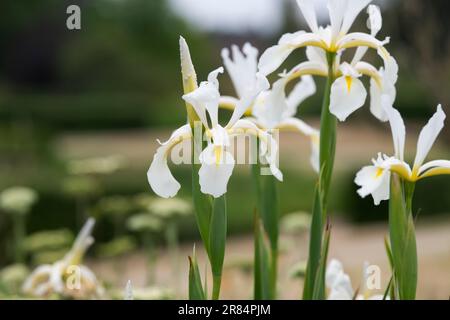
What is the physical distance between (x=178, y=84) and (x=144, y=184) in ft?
84.9

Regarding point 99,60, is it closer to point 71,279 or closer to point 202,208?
point 71,279

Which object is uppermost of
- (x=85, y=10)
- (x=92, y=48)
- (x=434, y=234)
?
(x=85, y=10)

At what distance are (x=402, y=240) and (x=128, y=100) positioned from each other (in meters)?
30.7

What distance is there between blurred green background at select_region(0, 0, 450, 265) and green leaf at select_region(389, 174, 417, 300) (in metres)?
2.02

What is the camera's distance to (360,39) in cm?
201

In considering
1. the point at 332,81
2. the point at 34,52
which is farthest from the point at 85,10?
the point at 332,81

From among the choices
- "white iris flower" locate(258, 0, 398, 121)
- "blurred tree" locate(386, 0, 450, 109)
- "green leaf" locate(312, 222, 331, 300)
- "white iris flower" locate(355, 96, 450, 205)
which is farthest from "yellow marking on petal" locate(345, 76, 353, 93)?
"blurred tree" locate(386, 0, 450, 109)

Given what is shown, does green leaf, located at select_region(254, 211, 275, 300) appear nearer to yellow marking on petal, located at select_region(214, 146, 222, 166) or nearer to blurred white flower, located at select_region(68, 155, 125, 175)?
yellow marking on petal, located at select_region(214, 146, 222, 166)

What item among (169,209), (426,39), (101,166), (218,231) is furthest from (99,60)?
(218,231)

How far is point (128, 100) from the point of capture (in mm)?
32125

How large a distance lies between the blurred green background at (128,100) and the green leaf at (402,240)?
2015mm

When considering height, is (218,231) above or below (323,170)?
below

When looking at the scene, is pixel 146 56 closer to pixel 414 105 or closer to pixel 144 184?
pixel 414 105

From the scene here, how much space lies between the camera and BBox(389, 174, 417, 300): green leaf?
1.83 meters
